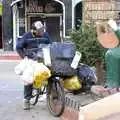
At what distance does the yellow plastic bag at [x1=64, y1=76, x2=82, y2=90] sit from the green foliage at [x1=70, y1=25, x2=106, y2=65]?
0.51 meters

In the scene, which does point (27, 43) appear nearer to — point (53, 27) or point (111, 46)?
point (111, 46)

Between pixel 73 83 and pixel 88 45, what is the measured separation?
72 centimetres

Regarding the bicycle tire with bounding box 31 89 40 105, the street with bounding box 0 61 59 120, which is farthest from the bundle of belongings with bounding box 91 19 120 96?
the bicycle tire with bounding box 31 89 40 105

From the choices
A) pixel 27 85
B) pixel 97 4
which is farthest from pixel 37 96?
pixel 97 4

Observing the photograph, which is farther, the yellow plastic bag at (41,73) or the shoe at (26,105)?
the shoe at (26,105)

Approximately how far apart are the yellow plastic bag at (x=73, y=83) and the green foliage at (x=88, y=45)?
51cm

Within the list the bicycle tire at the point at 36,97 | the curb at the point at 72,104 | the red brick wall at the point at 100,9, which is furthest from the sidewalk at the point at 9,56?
the curb at the point at 72,104

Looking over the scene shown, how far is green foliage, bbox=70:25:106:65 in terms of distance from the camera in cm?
893

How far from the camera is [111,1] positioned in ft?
30.8

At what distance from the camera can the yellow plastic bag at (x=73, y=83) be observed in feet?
28.8

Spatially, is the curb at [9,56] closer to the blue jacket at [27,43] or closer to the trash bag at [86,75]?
the blue jacket at [27,43]

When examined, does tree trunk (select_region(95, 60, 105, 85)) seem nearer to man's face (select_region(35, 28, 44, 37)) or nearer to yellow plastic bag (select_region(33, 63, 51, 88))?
yellow plastic bag (select_region(33, 63, 51, 88))

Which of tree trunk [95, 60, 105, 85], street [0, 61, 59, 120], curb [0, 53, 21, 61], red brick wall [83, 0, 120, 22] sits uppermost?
red brick wall [83, 0, 120, 22]

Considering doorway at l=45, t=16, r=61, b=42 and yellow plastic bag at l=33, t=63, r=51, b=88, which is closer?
yellow plastic bag at l=33, t=63, r=51, b=88
